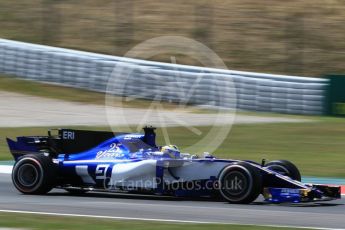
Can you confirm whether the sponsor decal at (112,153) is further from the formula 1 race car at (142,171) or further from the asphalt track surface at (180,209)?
the asphalt track surface at (180,209)

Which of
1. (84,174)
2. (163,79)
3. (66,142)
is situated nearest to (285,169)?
(84,174)

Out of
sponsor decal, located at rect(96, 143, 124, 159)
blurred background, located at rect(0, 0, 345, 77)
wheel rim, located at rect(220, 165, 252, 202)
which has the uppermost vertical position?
blurred background, located at rect(0, 0, 345, 77)

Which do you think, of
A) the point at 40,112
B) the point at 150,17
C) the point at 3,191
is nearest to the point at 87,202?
the point at 3,191

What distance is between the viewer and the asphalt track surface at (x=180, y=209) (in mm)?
9484

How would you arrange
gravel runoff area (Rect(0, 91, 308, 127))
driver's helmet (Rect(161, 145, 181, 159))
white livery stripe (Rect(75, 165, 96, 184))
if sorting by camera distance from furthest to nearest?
gravel runoff area (Rect(0, 91, 308, 127)) → white livery stripe (Rect(75, 165, 96, 184)) → driver's helmet (Rect(161, 145, 181, 159))

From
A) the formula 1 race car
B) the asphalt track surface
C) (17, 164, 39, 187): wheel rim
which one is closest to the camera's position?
the asphalt track surface

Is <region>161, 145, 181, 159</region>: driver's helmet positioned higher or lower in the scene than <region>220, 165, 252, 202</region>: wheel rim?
higher

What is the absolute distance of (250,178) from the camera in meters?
10.5

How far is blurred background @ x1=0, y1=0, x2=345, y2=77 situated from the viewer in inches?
1125

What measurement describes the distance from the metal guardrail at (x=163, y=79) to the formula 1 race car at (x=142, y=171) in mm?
10550


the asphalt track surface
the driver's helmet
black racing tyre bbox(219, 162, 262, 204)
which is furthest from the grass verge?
the driver's helmet

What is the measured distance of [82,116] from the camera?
889 inches

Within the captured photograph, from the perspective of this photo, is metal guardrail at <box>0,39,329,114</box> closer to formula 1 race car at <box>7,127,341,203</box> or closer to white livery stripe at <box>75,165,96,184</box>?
A: formula 1 race car at <box>7,127,341,203</box>

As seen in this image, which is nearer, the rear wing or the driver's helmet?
the driver's helmet
